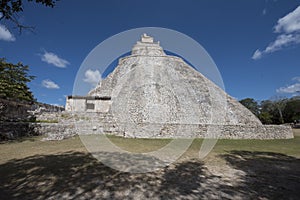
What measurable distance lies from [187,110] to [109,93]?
1143 centimetres

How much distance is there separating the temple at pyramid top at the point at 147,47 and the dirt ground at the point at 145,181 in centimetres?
2919

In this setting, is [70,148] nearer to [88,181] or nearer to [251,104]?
[88,181]

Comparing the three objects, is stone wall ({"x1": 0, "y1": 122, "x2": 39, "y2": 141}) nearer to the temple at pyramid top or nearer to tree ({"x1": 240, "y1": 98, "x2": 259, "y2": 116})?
the temple at pyramid top

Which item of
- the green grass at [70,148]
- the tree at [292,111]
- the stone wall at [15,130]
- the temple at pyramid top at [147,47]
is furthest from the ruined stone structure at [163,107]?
the tree at [292,111]

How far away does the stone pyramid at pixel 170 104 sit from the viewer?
1315 centimetres

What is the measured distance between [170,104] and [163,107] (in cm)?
104

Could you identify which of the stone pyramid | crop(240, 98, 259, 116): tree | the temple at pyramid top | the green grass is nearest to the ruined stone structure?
the stone pyramid

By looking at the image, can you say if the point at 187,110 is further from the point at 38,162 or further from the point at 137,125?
the point at 38,162

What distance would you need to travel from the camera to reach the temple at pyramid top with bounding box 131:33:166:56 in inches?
1294

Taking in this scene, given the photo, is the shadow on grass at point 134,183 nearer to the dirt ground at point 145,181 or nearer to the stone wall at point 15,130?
the dirt ground at point 145,181

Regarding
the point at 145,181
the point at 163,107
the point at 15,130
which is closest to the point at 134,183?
the point at 145,181

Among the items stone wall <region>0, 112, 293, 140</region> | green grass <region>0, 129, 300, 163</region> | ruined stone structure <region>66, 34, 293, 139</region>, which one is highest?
ruined stone structure <region>66, 34, 293, 139</region>

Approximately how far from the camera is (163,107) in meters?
17.9

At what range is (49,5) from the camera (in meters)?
3.79
